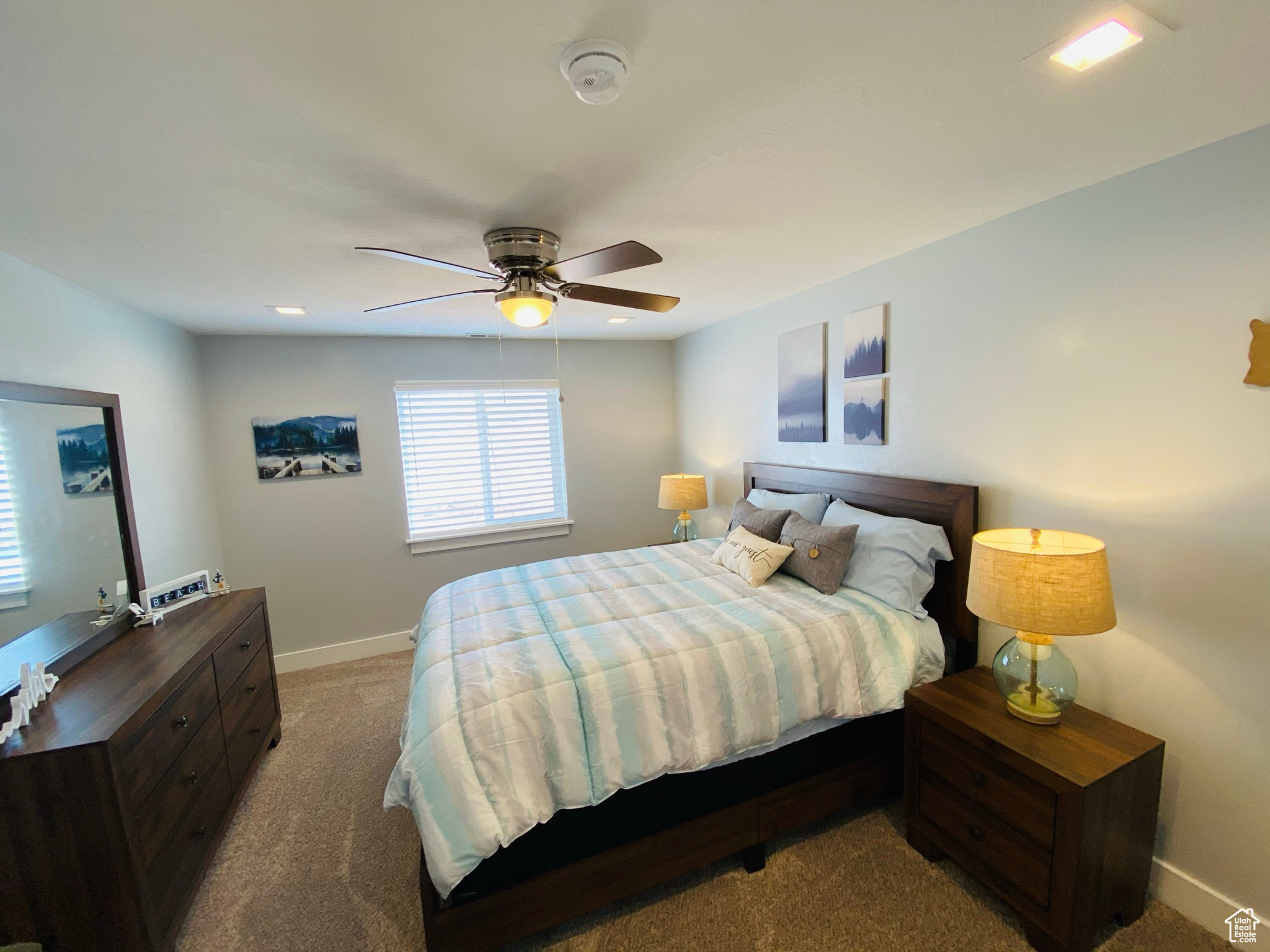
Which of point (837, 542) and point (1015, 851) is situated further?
point (837, 542)

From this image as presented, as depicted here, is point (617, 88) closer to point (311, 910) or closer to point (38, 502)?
point (38, 502)

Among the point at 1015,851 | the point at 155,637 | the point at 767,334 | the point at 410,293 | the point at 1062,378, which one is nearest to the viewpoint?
the point at 1015,851

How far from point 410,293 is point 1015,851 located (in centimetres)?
326

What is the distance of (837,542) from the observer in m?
2.39

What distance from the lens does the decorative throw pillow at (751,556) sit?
253cm

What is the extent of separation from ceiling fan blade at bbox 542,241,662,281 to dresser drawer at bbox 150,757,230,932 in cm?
220

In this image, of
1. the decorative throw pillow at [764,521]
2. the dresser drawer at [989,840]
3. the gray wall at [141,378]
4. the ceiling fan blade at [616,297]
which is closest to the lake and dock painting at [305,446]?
the gray wall at [141,378]

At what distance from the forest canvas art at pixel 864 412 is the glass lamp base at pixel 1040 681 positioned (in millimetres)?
1168

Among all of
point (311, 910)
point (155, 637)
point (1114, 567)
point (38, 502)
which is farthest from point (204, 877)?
point (1114, 567)

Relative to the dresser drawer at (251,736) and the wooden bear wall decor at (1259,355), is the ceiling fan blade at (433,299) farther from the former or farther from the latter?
the wooden bear wall decor at (1259,355)

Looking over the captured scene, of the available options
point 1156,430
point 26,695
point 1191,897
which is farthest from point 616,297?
point 1191,897

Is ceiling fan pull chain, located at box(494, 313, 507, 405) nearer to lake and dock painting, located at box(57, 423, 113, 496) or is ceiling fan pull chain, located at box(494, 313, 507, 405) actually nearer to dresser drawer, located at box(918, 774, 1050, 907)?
lake and dock painting, located at box(57, 423, 113, 496)

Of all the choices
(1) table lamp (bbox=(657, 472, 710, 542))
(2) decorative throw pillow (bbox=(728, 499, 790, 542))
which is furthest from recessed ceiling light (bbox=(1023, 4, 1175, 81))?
(1) table lamp (bbox=(657, 472, 710, 542))

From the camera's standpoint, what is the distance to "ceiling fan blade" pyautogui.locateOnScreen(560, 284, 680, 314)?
6.39ft
